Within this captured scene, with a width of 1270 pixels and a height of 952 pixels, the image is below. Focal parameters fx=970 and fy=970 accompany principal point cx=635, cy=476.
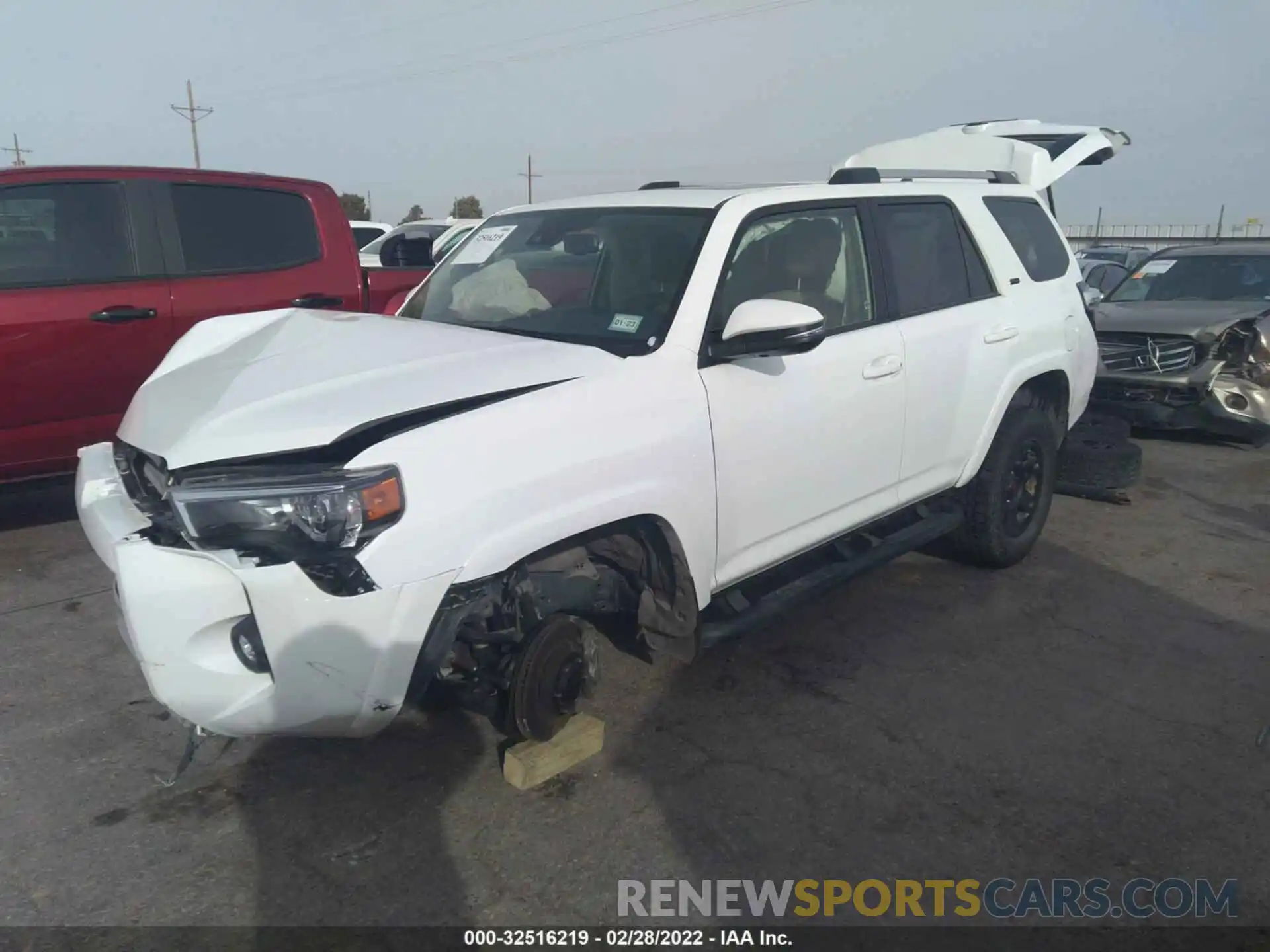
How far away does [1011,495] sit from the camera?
4773 mm

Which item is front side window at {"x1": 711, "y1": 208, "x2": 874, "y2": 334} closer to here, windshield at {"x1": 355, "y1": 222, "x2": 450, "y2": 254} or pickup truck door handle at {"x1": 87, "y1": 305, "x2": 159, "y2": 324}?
pickup truck door handle at {"x1": 87, "y1": 305, "x2": 159, "y2": 324}

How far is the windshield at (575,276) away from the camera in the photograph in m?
3.25

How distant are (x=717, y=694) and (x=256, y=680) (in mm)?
1751

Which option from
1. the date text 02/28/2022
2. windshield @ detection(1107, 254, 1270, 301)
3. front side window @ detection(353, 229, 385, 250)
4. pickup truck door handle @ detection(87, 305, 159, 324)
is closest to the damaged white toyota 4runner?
the date text 02/28/2022

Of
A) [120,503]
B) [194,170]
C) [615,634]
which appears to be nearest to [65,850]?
[120,503]

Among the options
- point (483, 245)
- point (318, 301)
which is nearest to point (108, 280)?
point (318, 301)

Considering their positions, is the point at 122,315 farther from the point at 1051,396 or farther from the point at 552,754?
the point at 1051,396

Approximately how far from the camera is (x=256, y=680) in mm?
2402

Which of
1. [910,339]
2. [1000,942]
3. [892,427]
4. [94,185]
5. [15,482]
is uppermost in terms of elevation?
[94,185]

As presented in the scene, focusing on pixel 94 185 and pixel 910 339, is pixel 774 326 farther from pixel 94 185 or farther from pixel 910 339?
pixel 94 185

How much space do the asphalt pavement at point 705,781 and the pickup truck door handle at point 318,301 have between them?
6.76 ft

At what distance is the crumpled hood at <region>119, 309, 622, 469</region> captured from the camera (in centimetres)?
247

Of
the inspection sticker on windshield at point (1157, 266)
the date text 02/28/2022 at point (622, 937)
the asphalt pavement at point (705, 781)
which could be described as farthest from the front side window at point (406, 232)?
the date text 02/28/2022 at point (622, 937)

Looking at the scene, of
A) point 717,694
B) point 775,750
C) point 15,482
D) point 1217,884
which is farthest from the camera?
point 15,482
